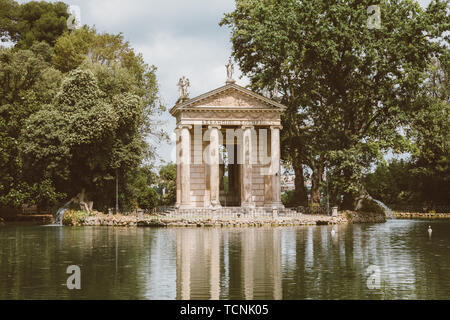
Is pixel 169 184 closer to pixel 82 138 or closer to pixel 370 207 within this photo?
pixel 370 207

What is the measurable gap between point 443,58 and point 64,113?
109ft

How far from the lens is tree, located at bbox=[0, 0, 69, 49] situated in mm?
81562

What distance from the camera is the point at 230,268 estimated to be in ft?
69.6

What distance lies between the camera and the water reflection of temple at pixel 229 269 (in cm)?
1656

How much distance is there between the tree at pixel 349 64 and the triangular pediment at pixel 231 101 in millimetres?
1804

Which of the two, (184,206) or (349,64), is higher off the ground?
(349,64)

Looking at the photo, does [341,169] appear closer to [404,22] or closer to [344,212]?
[344,212]

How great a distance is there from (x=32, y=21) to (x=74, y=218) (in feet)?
143

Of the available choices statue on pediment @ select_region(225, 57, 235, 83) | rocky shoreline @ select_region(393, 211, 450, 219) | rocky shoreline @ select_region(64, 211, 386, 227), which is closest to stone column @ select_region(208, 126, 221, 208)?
statue on pediment @ select_region(225, 57, 235, 83)

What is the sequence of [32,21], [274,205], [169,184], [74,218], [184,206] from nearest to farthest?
[74,218] < [184,206] < [274,205] < [32,21] < [169,184]

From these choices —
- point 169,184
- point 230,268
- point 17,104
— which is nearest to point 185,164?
point 17,104

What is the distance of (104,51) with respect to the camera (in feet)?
222

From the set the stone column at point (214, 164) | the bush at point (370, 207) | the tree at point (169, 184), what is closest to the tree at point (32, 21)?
the tree at point (169, 184)
